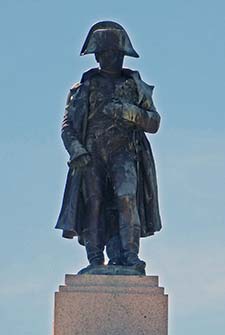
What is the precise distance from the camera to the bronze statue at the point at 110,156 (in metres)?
16.1

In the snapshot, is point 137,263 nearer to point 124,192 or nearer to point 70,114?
point 124,192

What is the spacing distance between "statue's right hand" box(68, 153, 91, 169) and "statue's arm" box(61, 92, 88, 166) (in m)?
0.01

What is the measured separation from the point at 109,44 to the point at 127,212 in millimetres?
2411

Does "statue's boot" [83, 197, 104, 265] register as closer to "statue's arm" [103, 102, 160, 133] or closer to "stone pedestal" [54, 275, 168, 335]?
"stone pedestal" [54, 275, 168, 335]

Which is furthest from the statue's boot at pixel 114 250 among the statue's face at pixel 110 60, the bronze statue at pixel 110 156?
the statue's face at pixel 110 60

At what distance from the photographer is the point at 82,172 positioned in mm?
16297

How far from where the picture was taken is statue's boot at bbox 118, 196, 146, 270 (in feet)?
52.3

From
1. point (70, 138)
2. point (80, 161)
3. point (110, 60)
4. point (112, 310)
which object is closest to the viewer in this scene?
point (112, 310)

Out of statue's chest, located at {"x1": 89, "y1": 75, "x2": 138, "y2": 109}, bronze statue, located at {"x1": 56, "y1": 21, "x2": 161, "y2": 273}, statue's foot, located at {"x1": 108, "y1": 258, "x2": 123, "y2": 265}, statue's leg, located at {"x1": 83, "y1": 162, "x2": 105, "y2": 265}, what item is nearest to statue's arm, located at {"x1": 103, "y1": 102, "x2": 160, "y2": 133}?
bronze statue, located at {"x1": 56, "y1": 21, "x2": 161, "y2": 273}

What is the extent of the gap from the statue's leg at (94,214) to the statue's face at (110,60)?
1.41 m

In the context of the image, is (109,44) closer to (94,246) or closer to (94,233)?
(94,233)

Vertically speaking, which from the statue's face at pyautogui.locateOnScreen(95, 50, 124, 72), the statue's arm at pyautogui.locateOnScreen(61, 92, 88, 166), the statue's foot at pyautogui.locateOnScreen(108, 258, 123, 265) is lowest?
the statue's foot at pyautogui.locateOnScreen(108, 258, 123, 265)

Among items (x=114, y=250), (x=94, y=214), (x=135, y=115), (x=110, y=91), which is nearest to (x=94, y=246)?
(x=114, y=250)

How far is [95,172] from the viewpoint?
16.3 m
